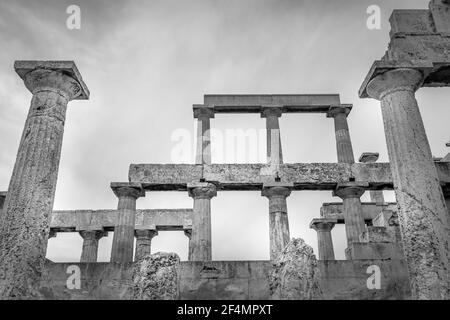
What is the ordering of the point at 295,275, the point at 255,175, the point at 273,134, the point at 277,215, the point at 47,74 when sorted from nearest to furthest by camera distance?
the point at 295,275
the point at 47,74
the point at 277,215
the point at 255,175
the point at 273,134

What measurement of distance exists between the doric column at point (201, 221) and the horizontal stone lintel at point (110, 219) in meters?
5.58

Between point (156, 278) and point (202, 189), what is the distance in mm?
8250

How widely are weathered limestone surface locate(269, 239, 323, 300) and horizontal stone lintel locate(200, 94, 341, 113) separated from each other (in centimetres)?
1134

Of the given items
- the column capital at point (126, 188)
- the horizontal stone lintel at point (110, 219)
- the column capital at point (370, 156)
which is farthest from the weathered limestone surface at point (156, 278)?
the column capital at point (370, 156)

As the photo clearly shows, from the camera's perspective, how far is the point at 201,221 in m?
13.2

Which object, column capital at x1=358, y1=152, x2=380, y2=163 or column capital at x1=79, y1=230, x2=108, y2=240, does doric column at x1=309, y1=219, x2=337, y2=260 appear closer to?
column capital at x1=358, y1=152, x2=380, y2=163

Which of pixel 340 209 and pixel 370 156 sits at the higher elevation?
pixel 370 156

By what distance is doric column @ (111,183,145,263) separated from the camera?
43.8 ft

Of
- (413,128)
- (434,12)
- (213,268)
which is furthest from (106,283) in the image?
(434,12)

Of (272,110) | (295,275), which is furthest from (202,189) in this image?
(295,275)

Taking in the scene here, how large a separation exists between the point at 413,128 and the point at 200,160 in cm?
907

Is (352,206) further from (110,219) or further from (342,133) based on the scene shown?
(110,219)

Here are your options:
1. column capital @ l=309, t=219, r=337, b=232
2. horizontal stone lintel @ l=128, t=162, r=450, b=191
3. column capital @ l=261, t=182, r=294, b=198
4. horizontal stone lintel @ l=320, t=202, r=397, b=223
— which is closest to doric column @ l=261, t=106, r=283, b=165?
horizontal stone lintel @ l=128, t=162, r=450, b=191
